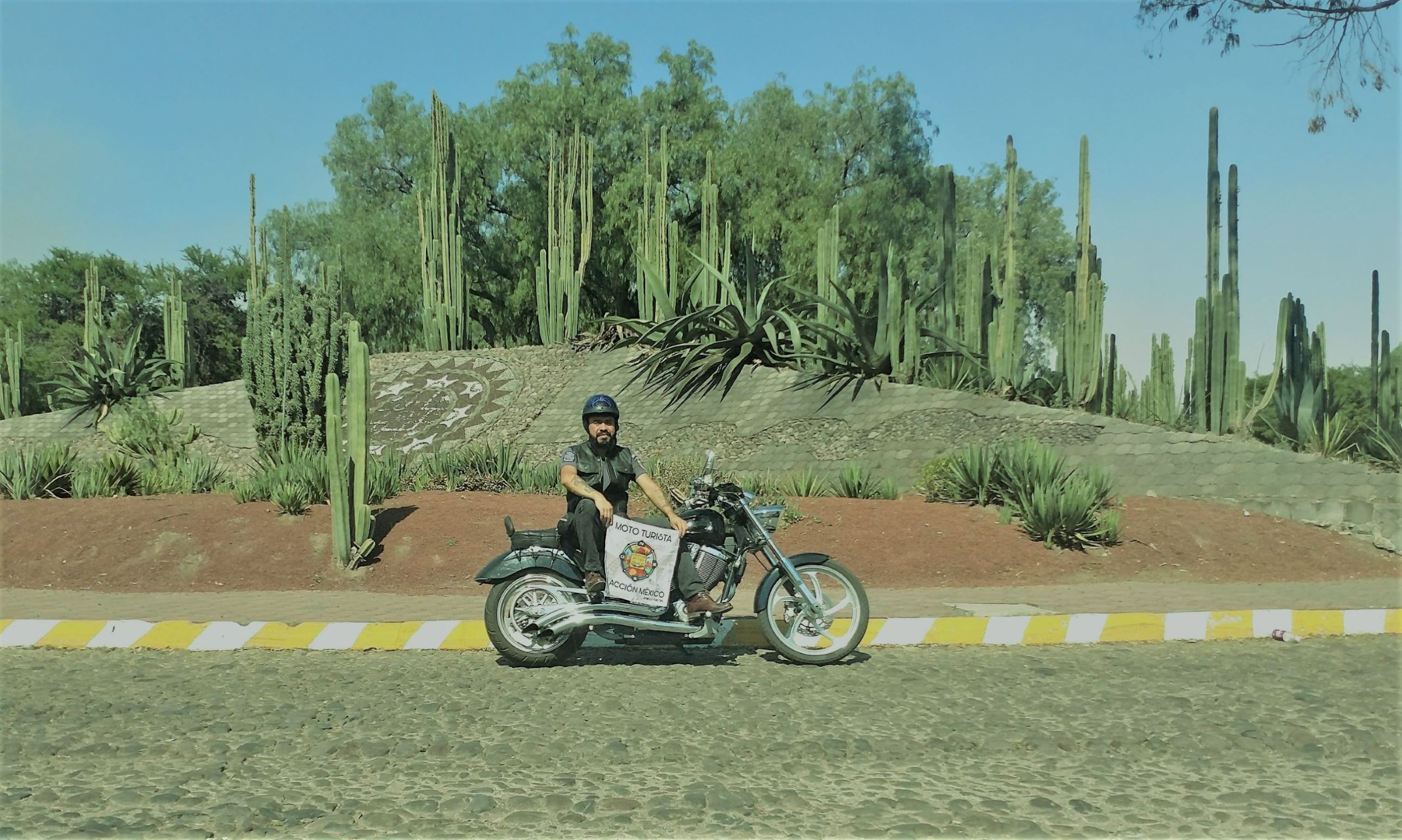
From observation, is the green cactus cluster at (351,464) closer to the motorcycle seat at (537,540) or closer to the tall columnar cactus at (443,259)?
the motorcycle seat at (537,540)

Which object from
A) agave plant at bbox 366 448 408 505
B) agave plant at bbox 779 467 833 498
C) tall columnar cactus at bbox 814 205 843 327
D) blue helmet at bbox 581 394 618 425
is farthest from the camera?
tall columnar cactus at bbox 814 205 843 327

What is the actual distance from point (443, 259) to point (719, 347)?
11836 mm

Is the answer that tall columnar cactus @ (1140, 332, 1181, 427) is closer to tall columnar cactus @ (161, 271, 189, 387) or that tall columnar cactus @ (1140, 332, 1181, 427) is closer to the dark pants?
the dark pants

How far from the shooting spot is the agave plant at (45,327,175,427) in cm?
2766

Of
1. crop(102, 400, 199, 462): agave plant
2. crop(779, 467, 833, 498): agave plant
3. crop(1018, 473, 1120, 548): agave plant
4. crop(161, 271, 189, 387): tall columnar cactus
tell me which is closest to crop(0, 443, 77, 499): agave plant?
crop(102, 400, 199, 462): agave plant

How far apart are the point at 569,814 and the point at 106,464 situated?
12644mm

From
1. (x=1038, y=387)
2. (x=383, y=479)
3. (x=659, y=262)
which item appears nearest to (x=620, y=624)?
Answer: (x=383, y=479)

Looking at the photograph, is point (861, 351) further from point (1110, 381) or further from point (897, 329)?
point (1110, 381)

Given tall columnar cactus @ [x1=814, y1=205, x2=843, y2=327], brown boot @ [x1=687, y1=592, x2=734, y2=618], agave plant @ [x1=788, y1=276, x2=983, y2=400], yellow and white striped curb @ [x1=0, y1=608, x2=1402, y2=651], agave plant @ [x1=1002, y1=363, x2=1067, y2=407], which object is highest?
tall columnar cactus @ [x1=814, y1=205, x2=843, y2=327]

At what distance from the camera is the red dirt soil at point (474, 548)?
11023 millimetres

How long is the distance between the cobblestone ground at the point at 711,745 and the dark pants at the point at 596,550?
0.51 metres

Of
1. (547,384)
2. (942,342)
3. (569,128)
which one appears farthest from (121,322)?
(942,342)

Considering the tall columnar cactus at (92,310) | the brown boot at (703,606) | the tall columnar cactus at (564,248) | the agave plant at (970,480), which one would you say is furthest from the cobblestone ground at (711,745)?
the tall columnar cactus at (92,310)

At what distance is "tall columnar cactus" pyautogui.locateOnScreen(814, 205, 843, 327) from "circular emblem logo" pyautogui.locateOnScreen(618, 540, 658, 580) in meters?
14.2
